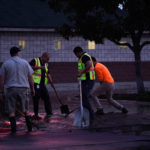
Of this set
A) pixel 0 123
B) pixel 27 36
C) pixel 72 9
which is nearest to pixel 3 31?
pixel 27 36

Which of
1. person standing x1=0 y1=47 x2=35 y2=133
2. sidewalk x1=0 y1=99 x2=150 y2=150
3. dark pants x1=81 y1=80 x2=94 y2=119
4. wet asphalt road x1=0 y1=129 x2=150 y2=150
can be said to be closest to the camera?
wet asphalt road x1=0 y1=129 x2=150 y2=150

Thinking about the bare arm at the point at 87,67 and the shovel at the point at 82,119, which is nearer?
the shovel at the point at 82,119

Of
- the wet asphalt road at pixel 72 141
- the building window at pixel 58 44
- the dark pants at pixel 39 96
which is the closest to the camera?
the wet asphalt road at pixel 72 141

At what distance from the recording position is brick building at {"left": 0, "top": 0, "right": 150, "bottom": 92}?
31.1 meters

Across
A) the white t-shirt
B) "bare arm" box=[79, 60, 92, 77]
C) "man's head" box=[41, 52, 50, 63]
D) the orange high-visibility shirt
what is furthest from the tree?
the white t-shirt

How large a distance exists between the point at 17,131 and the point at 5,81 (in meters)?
1.11

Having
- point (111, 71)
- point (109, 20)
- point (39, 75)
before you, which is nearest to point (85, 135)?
point (39, 75)

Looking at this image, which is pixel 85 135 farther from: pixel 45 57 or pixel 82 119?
pixel 45 57

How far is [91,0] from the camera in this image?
20406 mm

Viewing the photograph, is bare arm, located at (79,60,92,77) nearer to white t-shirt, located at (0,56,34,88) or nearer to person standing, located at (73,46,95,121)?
person standing, located at (73,46,95,121)

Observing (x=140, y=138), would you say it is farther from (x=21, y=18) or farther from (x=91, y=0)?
(x=21, y=18)

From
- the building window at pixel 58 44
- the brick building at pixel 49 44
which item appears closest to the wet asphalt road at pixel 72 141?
the brick building at pixel 49 44

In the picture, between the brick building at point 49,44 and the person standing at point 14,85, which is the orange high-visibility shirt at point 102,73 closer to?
the person standing at point 14,85

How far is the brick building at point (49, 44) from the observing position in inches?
1224
